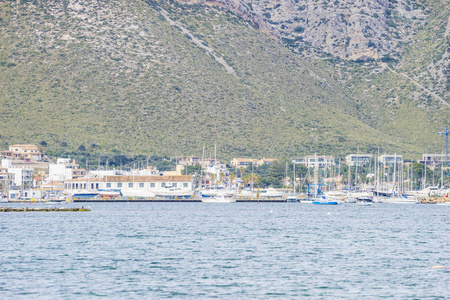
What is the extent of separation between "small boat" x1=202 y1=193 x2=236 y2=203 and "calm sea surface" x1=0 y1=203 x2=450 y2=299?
212 ft

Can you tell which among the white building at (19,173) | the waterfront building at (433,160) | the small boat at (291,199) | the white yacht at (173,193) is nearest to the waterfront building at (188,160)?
the white yacht at (173,193)

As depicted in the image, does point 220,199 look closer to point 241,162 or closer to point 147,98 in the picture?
point 241,162

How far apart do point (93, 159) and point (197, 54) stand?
135 feet

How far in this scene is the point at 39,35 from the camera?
186 metres

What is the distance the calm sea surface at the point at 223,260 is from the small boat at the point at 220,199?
6470 centimetres

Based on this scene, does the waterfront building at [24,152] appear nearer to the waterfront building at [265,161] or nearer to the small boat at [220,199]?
the small boat at [220,199]

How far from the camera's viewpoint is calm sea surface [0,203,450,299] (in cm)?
4069

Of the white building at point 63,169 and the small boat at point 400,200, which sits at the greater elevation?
the white building at point 63,169

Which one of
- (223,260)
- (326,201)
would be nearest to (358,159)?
(326,201)

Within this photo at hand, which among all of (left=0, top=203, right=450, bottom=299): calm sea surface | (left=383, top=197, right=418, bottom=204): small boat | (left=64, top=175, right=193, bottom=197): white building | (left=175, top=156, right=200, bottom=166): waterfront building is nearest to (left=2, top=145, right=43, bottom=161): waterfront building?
(left=64, top=175, right=193, bottom=197): white building

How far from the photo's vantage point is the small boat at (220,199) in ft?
500

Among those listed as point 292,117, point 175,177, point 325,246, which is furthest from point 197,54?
point 325,246

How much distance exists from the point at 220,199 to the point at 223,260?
100464 mm

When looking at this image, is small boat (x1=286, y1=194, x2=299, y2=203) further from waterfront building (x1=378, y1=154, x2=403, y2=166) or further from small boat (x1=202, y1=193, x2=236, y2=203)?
waterfront building (x1=378, y1=154, x2=403, y2=166)
